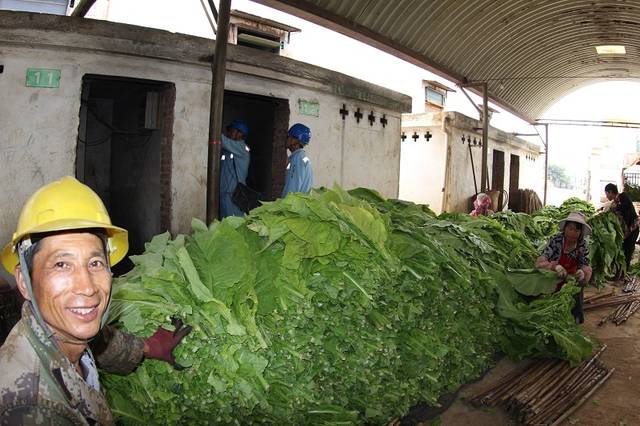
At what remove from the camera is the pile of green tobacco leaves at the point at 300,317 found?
2355mm

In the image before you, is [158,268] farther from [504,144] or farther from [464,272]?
[504,144]

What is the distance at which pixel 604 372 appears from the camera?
14.7 feet

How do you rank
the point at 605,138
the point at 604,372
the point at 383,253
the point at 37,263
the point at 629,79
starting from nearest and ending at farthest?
1. the point at 37,263
2. the point at 383,253
3. the point at 604,372
4. the point at 629,79
5. the point at 605,138

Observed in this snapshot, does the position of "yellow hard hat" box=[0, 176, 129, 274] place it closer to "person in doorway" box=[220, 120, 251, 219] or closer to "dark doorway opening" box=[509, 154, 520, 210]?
"person in doorway" box=[220, 120, 251, 219]

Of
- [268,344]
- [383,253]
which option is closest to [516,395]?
[383,253]

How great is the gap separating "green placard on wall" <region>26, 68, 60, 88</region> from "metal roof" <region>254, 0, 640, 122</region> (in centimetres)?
293

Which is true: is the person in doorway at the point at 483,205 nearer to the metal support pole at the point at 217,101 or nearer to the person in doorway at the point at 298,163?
the person in doorway at the point at 298,163

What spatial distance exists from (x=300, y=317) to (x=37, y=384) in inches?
55.3

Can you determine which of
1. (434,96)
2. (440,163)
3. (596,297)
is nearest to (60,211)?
(596,297)

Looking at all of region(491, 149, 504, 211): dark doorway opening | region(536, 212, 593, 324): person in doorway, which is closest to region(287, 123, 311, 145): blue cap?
region(536, 212, 593, 324): person in doorway

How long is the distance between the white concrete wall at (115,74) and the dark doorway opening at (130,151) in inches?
6.8

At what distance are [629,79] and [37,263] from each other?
2033 centimetres

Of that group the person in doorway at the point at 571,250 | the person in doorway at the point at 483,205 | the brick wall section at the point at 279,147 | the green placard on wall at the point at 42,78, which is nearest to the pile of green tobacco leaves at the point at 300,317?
the person in doorway at the point at 571,250

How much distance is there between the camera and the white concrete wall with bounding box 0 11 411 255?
506 cm
